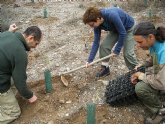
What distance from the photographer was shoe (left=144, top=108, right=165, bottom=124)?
Result: 3750 mm

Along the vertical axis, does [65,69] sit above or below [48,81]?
below

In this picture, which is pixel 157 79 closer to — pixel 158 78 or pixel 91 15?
pixel 158 78

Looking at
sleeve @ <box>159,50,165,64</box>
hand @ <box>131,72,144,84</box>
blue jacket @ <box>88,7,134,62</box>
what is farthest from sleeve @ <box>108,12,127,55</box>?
sleeve @ <box>159,50,165,64</box>

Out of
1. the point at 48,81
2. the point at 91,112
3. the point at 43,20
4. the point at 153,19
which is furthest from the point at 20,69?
the point at 153,19

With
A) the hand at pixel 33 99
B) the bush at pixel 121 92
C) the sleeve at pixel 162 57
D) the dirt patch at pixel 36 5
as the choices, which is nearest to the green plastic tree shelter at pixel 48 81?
the hand at pixel 33 99

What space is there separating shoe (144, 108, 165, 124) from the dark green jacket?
1628mm

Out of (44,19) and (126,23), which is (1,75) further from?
(44,19)

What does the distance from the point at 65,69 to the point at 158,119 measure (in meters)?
2.00

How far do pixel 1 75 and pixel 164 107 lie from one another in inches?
84.1

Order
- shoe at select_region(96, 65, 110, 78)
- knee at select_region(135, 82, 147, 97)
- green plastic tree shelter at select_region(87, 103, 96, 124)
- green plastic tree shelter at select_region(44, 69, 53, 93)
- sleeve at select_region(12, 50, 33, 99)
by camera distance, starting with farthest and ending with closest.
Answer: shoe at select_region(96, 65, 110, 78)
green plastic tree shelter at select_region(44, 69, 53, 93)
knee at select_region(135, 82, 147, 97)
sleeve at select_region(12, 50, 33, 99)
green plastic tree shelter at select_region(87, 103, 96, 124)

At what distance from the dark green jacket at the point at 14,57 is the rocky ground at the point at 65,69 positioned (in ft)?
2.08

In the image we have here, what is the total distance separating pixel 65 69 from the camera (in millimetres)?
5184

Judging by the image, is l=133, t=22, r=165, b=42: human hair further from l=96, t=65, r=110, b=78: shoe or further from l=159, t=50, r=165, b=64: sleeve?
l=96, t=65, r=110, b=78: shoe

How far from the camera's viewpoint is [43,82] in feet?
15.6
